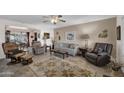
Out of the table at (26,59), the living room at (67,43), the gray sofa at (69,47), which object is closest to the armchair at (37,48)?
the living room at (67,43)

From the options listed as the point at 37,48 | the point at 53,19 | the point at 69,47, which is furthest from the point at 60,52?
the point at 53,19

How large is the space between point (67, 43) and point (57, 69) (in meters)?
0.56

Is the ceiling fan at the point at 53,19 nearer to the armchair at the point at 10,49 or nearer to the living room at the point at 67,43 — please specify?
the living room at the point at 67,43

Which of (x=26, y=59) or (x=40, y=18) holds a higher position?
(x=40, y=18)

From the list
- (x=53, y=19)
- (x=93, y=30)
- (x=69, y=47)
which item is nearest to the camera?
(x=53, y=19)

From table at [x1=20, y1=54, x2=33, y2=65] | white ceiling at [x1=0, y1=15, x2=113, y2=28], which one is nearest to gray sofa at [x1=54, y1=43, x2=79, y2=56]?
white ceiling at [x1=0, y1=15, x2=113, y2=28]

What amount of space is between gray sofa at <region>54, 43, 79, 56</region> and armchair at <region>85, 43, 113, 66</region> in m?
0.24

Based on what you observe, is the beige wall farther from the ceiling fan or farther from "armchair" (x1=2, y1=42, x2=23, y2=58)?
"armchair" (x1=2, y1=42, x2=23, y2=58)

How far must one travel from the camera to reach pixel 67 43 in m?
2.09

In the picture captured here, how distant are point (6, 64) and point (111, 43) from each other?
1884 millimetres

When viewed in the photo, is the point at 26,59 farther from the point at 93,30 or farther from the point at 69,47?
the point at 93,30

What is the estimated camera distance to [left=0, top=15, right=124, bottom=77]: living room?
1.81m
